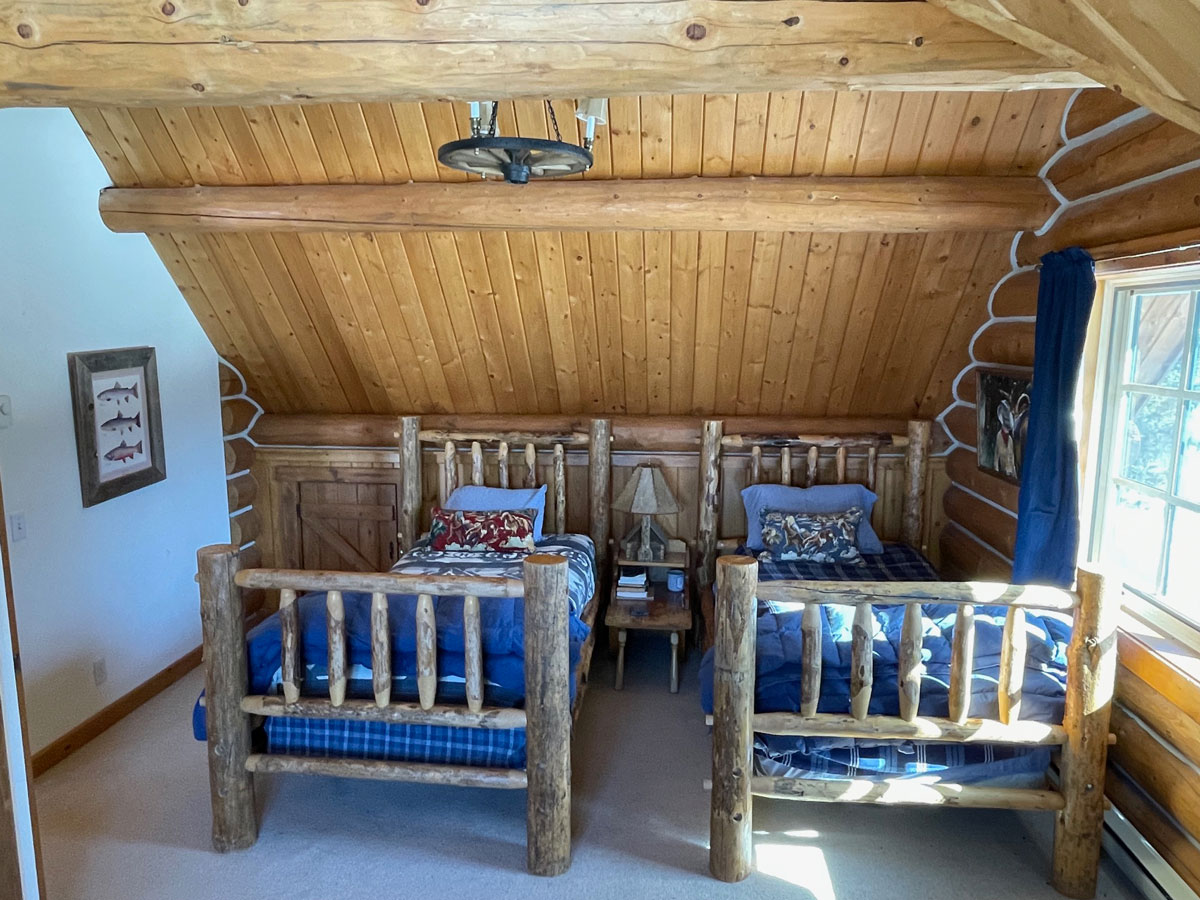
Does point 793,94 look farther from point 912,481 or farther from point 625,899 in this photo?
point 625,899

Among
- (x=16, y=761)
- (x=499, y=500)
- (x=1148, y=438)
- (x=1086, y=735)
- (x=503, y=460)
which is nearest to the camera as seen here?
(x=16, y=761)

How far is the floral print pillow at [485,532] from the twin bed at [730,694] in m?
1.30

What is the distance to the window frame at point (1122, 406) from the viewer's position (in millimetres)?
2867

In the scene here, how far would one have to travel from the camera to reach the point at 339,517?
5391 millimetres

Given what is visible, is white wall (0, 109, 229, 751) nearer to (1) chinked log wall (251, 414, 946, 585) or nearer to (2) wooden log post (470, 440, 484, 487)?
(1) chinked log wall (251, 414, 946, 585)

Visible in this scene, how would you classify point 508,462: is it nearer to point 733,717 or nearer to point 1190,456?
point 733,717

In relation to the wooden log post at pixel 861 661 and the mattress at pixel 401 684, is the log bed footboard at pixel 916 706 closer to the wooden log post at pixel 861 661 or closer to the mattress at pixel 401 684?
the wooden log post at pixel 861 661

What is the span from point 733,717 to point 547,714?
24.3 inches

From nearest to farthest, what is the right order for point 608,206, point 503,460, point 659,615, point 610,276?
point 608,206 < point 610,276 < point 659,615 < point 503,460

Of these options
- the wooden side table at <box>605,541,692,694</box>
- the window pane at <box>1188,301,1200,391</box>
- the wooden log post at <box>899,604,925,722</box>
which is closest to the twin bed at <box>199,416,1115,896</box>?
the wooden log post at <box>899,604,925,722</box>

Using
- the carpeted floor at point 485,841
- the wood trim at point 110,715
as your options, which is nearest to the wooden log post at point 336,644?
the carpeted floor at point 485,841

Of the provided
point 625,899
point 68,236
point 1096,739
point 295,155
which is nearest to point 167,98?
point 295,155

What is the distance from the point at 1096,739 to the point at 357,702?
2473 millimetres

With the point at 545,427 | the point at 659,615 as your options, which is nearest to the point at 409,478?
the point at 545,427
